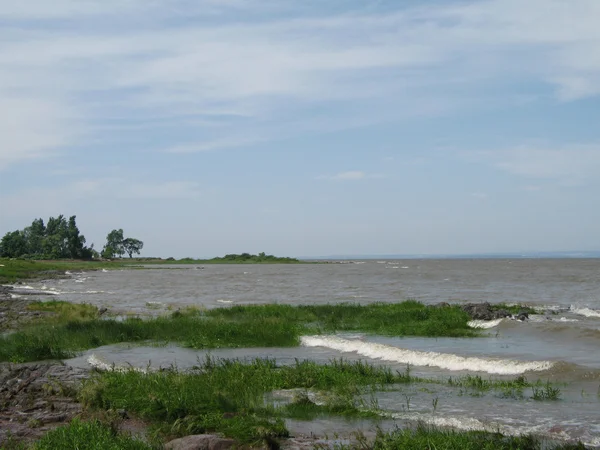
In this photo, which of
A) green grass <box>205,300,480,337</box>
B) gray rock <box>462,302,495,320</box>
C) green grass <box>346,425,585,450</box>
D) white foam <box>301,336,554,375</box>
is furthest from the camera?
gray rock <box>462,302,495,320</box>

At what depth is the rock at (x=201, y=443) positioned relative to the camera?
9.81 metres

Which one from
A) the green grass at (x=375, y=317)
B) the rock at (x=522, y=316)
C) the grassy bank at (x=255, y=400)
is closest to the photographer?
the grassy bank at (x=255, y=400)

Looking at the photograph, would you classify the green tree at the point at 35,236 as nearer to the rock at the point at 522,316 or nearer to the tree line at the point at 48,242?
the tree line at the point at 48,242

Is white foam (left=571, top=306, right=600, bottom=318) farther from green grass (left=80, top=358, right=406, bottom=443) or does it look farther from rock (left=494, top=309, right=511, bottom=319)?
green grass (left=80, top=358, right=406, bottom=443)

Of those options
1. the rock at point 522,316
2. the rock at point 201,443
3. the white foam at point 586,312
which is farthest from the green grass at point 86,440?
the white foam at point 586,312

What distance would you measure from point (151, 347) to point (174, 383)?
1087cm

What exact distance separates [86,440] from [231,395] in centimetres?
456

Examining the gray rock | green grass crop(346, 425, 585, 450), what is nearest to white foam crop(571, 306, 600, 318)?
the gray rock

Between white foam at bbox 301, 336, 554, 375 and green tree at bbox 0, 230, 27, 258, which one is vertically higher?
green tree at bbox 0, 230, 27, 258

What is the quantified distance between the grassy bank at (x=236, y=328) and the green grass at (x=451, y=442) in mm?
14599

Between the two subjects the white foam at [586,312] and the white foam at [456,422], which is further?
the white foam at [586,312]

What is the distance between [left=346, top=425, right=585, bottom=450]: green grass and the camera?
968 centimetres

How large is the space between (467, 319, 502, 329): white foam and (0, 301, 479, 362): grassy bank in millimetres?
460

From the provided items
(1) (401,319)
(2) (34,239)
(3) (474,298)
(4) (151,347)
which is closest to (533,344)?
(1) (401,319)
